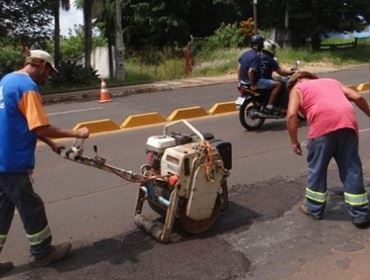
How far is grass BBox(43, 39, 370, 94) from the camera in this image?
83.8ft

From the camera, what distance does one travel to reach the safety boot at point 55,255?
4695 millimetres

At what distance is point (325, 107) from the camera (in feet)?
17.3

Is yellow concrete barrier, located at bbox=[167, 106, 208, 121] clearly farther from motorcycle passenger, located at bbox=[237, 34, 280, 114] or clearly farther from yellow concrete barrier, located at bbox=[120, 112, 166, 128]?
motorcycle passenger, located at bbox=[237, 34, 280, 114]

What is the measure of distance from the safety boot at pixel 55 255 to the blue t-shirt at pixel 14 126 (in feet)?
2.52

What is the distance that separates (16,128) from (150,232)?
1.58 m

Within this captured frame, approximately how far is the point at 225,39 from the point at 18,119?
31033mm

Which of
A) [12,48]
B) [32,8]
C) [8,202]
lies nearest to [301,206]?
[8,202]

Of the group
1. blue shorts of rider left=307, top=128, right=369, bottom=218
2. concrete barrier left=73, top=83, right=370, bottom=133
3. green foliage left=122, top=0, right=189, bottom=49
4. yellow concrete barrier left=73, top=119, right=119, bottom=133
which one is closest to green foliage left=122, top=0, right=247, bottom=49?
green foliage left=122, top=0, right=189, bottom=49

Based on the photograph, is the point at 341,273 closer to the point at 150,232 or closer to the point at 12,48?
the point at 150,232

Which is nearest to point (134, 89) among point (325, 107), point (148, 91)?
point (148, 91)

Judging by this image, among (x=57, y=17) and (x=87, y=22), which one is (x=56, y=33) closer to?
(x=57, y=17)

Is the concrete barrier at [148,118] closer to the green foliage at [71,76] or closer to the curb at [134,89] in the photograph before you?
A: the curb at [134,89]

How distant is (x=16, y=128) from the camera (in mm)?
4410

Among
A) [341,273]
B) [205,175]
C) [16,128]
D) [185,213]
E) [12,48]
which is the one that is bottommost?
[341,273]
